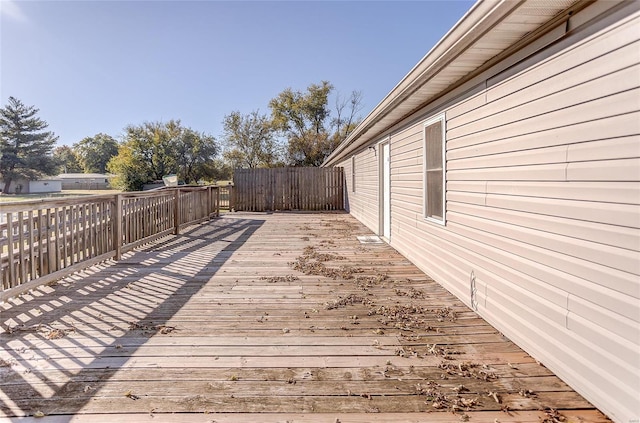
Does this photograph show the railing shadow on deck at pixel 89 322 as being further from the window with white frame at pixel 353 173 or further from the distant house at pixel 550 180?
the window with white frame at pixel 353 173

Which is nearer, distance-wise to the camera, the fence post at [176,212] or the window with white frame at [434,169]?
the window with white frame at [434,169]

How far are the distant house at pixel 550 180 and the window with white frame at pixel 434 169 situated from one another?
0.48 ft

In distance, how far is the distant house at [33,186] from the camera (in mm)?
16184

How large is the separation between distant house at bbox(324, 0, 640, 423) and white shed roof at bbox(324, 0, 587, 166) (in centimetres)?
1

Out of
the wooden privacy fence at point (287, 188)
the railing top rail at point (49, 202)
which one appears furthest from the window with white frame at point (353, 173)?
the railing top rail at point (49, 202)

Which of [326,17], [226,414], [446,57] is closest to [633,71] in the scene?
[446,57]

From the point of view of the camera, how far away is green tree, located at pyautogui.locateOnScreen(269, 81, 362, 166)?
23.8 metres

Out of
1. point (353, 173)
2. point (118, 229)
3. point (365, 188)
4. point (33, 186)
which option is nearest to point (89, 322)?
point (118, 229)

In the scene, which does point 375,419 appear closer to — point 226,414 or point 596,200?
point 226,414

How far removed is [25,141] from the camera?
26.1 metres

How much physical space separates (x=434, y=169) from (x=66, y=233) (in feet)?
15.2

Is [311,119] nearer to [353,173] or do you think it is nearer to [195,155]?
[195,155]

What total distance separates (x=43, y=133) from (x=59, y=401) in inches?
1421

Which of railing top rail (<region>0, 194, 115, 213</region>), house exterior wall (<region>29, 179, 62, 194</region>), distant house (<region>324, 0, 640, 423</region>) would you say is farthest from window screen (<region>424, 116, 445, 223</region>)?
house exterior wall (<region>29, 179, 62, 194</region>)
